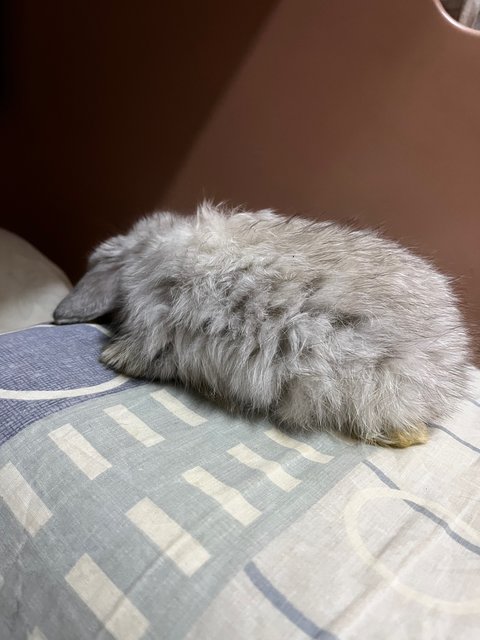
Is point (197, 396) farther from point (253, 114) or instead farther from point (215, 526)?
point (253, 114)

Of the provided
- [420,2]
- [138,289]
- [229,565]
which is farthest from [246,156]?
[229,565]

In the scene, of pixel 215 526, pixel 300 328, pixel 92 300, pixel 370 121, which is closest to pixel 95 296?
pixel 92 300

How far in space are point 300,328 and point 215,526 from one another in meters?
0.30

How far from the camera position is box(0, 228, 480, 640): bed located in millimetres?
446

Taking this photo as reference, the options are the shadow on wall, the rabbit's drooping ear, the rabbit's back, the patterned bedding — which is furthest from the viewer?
the shadow on wall

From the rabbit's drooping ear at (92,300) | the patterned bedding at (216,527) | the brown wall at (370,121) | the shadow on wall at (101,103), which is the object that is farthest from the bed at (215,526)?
the shadow on wall at (101,103)

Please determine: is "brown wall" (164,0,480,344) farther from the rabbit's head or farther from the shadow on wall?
the rabbit's head

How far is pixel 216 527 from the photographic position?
1.67 feet

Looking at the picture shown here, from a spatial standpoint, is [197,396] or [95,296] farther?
[95,296]

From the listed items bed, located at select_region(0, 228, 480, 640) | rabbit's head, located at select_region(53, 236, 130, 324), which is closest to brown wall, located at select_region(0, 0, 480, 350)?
rabbit's head, located at select_region(53, 236, 130, 324)

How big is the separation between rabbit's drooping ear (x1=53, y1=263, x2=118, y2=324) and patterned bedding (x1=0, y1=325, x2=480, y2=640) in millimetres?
218

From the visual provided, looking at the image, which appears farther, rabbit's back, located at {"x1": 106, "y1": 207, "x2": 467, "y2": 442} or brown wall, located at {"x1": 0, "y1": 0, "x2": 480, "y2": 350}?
A: brown wall, located at {"x1": 0, "y1": 0, "x2": 480, "y2": 350}

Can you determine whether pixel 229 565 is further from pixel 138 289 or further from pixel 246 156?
pixel 246 156

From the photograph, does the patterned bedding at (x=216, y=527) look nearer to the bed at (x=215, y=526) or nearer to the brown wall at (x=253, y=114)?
the bed at (x=215, y=526)
